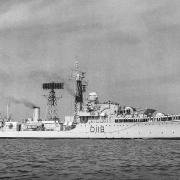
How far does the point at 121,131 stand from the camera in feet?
230

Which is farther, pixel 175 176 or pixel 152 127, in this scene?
pixel 152 127

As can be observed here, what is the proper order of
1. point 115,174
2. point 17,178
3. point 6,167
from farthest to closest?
point 6,167 < point 115,174 < point 17,178

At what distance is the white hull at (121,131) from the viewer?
218ft

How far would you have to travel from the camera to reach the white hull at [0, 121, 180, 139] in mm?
66562

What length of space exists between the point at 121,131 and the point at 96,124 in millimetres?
5227

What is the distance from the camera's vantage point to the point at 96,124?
72.3 metres

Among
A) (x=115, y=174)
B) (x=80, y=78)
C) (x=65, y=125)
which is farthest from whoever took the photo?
(x=80, y=78)

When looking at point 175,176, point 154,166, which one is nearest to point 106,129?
point 154,166

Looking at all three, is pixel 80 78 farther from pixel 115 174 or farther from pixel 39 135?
pixel 115 174

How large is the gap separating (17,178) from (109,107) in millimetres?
55820

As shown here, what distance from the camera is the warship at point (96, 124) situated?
6719 cm

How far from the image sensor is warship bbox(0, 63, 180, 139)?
67.2m

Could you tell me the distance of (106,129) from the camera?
71312 millimetres

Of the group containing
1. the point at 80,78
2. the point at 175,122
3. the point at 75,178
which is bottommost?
the point at 75,178
